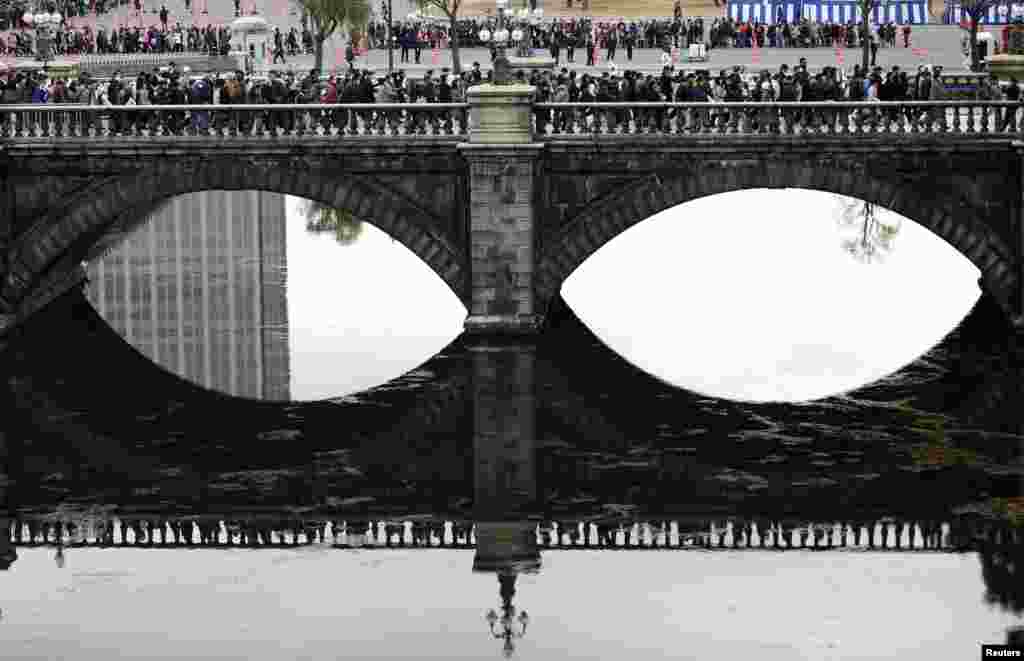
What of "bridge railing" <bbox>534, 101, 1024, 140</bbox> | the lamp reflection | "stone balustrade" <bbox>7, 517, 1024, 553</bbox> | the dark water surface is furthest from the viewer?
"bridge railing" <bbox>534, 101, 1024, 140</bbox>

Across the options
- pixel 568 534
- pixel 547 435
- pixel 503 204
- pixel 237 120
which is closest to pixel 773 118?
pixel 503 204

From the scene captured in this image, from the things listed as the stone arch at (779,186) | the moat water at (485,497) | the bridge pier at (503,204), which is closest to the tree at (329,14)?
the moat water at (485,497)

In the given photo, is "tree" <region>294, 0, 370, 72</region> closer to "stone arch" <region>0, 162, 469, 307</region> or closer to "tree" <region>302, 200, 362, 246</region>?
"tree" <region>302, 200, 362, 246</region>

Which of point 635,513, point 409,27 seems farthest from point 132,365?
point 409,27

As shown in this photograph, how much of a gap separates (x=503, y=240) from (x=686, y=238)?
2549cm

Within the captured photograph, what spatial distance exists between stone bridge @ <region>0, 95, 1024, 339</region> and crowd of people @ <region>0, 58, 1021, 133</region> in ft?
0.43

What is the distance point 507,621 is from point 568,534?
571cm

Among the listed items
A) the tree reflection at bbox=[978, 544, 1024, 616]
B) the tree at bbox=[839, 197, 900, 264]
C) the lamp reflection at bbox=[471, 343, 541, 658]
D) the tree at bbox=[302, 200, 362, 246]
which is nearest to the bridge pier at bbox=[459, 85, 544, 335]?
the lamp reflection at bbox=[471, 343, 541, 658]

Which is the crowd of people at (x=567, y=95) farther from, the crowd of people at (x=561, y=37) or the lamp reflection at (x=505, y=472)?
the crowd of people at (x=561, y=37)

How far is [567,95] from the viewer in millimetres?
63562

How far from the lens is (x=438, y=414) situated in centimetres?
5556

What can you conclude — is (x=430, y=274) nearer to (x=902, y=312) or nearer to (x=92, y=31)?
(x=902, y=312)

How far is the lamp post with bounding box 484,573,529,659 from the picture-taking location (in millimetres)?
38750

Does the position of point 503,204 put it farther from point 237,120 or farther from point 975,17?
point 975,17
